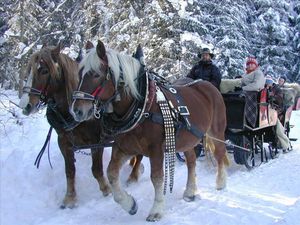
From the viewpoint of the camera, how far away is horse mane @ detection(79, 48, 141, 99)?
4039 millimetres

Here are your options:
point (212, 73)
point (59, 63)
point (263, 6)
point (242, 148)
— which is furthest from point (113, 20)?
point (263, 6)

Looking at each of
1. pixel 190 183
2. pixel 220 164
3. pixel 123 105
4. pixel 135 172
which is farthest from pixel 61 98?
pixel 220 164

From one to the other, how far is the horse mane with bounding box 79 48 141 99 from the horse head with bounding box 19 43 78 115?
86cm

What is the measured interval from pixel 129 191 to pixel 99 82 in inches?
95.6

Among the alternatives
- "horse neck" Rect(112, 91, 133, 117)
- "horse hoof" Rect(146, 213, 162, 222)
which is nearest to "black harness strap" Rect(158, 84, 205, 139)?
"horse neck" Rect(112, 91, 133, 117)

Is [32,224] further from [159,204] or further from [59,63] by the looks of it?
[59,63]

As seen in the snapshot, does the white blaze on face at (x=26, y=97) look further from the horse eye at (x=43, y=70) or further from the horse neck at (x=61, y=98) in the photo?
the horse neck at (x=61, y=98)

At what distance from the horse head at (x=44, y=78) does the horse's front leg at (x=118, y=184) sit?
41.9 inches

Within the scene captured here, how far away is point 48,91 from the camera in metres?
4.93

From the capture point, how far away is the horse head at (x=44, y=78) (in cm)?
471

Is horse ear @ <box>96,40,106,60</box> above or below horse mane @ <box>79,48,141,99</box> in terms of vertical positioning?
above

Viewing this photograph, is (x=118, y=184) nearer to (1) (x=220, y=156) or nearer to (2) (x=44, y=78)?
(2) (x=44, y=78)

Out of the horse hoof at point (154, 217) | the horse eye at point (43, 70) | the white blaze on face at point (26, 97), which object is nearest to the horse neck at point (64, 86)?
the horse eye at point (43, 70)

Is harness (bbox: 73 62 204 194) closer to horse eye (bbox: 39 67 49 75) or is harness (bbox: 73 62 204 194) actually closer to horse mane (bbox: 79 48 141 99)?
horse mane (bbox: 79 48 141 99)
